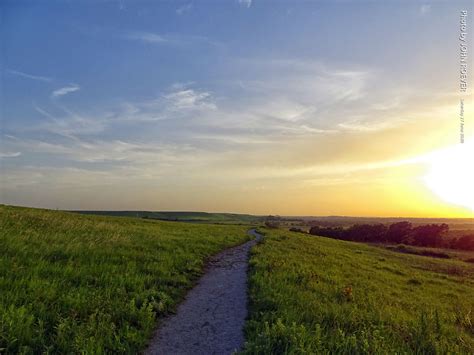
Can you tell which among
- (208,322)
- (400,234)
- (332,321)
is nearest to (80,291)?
(208,322)

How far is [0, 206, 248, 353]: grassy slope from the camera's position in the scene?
6551 mm

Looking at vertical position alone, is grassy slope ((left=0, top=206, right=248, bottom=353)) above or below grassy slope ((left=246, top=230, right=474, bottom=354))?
above

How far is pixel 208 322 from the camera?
866 centimetres

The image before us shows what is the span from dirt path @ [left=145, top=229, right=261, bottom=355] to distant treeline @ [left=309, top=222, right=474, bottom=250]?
3614 inches

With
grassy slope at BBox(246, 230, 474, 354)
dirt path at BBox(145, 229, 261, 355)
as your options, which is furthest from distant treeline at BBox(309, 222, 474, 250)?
dirt path at BBox(145, 229, 261, 355)

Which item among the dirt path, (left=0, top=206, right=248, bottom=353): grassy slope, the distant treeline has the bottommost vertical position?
the distant treeline

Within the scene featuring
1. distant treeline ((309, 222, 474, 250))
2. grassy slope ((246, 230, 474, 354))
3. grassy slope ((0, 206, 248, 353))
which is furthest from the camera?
distant treeline ((309, 222, 474, 250))

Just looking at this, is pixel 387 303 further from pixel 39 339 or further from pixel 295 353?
pixel 39 339

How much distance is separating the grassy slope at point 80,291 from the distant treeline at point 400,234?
91.9 metres

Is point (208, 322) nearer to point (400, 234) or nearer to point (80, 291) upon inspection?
point (80, 291)

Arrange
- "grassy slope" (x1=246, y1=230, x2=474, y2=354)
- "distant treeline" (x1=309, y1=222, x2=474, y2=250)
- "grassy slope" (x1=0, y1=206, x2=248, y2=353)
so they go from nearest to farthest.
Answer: "grassy slope" (x1=0, y1=206, x2=248, y2=353) < "grassy slope" (x1=246, y1=230, x2=474, y2=354) < "distant treeline" (x1=309, y1=222, x2=474, y2=250)

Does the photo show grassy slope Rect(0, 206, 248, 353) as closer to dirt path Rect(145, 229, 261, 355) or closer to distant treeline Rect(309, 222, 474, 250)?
dirt path Rect(145, 229, 261, 355)

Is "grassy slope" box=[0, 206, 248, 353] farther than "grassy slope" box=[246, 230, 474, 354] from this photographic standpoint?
No

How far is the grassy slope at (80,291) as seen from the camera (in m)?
6.55
